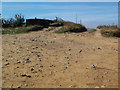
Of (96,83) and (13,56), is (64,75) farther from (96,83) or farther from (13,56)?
(13,56)

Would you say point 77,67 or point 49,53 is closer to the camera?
point 77,67

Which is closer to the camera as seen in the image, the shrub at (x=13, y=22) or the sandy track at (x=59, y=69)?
the sandy track at (x=59, y=69)

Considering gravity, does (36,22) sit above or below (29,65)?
above

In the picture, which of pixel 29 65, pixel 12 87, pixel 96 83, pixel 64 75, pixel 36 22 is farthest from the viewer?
pixel 36 22

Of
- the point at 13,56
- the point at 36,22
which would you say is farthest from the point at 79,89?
the point at 36,22

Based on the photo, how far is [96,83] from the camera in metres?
3.39

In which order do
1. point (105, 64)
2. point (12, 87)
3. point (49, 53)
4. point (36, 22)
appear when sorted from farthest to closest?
point (36, 22) → point (49, 53) → point (105, 64) → point (12, 87)

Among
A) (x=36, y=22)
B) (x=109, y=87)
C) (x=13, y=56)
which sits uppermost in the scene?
(x=36, y=22)

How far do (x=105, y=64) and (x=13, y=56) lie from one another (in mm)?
2675

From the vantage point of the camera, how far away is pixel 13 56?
193 inches

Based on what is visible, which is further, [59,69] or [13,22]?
[13,22]

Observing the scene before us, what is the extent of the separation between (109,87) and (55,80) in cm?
110

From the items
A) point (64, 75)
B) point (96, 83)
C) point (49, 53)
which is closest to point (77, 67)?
point (64, 75)

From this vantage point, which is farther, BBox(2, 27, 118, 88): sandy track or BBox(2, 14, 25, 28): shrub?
BBox(2, 14, 25, 28): shrub
